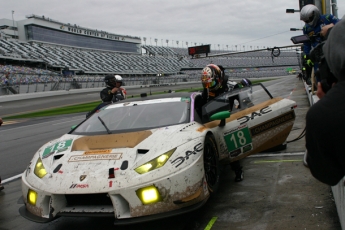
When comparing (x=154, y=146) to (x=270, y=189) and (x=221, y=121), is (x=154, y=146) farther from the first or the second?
(x=270, y=189)

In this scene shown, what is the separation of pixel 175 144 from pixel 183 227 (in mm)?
856

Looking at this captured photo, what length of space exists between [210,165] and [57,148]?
1800 mm

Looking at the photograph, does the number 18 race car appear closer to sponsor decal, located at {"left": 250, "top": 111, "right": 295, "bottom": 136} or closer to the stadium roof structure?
sponsor decal, located at {"left": 250, "top": 111, "right": 295, "bottom": 136}

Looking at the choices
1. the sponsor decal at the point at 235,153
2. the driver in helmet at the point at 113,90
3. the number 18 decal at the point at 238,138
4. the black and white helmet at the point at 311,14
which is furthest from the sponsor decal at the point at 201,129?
the driver in helmet at the point at 113,90

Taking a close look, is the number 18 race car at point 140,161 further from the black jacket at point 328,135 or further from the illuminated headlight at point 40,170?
the black jacket at point 328,135

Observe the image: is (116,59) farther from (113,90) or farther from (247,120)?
(247,120)

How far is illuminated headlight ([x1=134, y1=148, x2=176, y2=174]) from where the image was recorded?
11.8ft

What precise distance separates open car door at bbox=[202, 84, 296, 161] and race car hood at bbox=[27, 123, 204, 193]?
1.85ft

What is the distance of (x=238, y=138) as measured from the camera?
5113 millimetres

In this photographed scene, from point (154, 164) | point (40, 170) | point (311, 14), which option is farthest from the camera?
point (311, 14)

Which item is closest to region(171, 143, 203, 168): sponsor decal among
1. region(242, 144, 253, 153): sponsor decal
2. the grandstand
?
region(242, 144, 253, 153): sponsor decal

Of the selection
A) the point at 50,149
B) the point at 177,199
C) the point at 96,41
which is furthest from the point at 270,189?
the point at 96,41

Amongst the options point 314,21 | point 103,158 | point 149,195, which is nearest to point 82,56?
point 314,21

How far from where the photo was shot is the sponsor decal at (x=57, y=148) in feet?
14.0
